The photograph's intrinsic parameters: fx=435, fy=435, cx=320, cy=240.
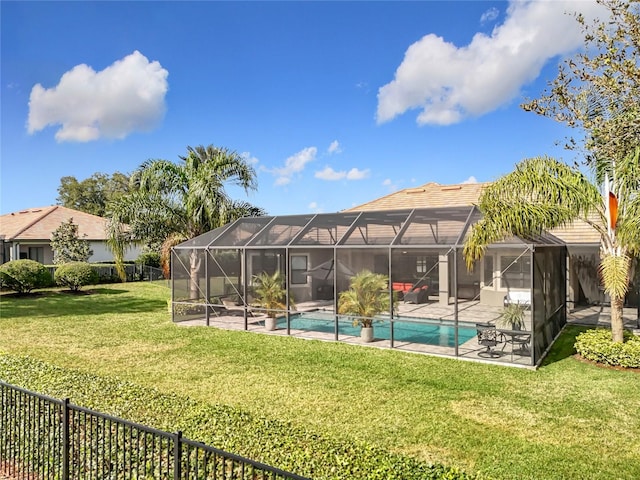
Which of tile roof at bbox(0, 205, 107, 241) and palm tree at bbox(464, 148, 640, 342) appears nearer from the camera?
palm tree at bbox(464, 148, 640, 342)

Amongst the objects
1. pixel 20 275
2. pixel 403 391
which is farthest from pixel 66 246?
pixel 403 391

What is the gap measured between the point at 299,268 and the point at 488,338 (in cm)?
801

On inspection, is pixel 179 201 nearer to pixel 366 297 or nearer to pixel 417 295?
pixel 366 297

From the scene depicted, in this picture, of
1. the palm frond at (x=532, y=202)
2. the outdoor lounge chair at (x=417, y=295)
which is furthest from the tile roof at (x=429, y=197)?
the palm frond at (x=532, y=202)

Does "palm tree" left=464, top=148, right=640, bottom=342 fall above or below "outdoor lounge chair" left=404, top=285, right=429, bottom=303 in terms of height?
above

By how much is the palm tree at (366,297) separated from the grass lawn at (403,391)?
104 cm

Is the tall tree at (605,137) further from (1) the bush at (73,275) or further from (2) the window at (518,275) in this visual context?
(1) the bush at (73,275)

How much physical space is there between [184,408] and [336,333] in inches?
265

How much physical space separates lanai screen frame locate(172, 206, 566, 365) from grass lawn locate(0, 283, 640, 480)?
1.29 meters

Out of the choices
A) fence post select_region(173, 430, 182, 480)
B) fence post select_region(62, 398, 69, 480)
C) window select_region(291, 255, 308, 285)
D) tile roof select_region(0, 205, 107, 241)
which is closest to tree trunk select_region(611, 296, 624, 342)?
window select_region(291, 255, 308, 285)

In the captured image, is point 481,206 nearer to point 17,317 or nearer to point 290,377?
point 290,377

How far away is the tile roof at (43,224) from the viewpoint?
2898cm

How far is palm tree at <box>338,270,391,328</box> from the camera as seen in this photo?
11695 millimetres

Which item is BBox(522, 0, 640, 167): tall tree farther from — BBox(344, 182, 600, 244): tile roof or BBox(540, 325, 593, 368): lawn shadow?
BBox(344, 182, 600, 244): tile roof
